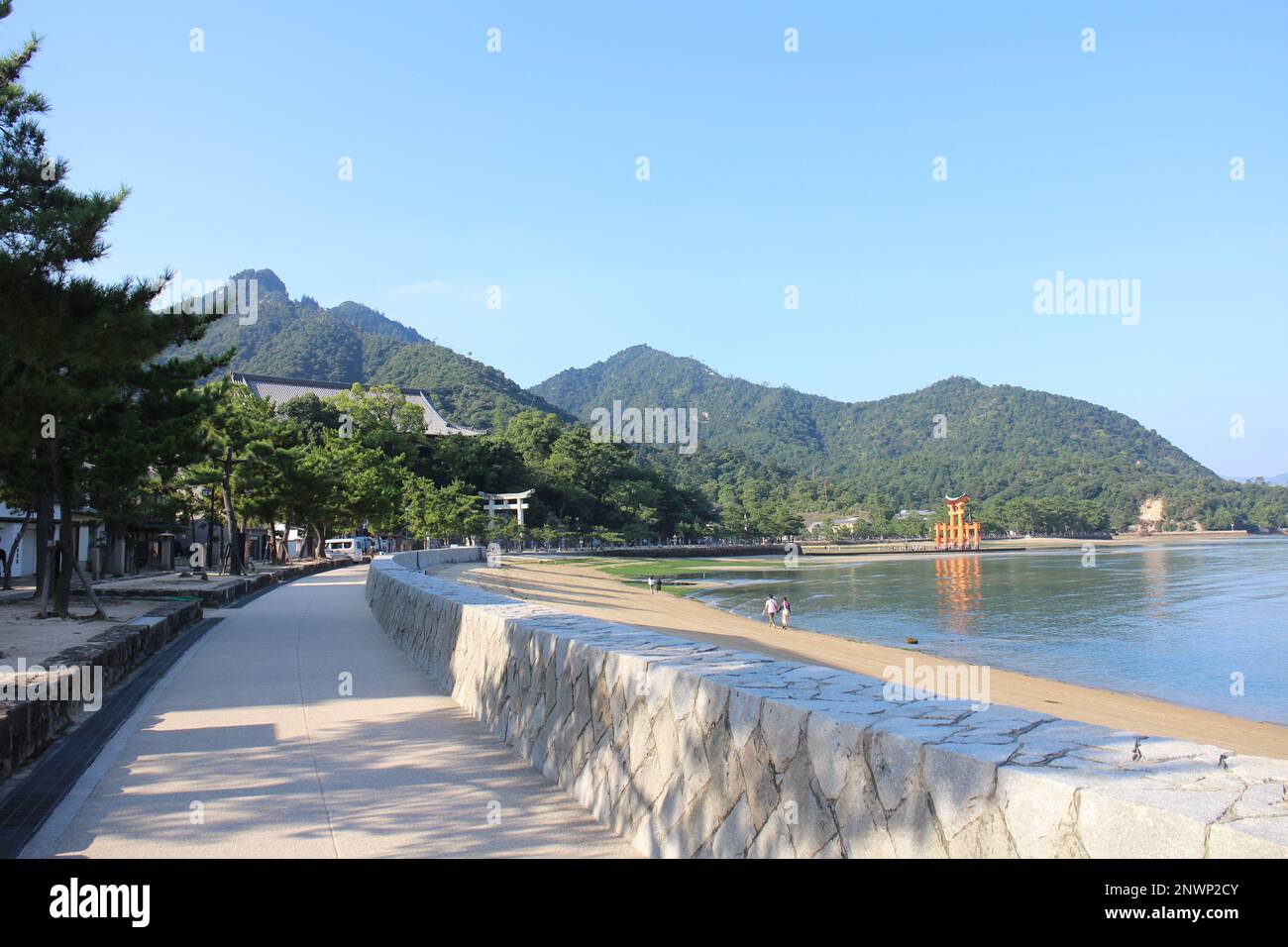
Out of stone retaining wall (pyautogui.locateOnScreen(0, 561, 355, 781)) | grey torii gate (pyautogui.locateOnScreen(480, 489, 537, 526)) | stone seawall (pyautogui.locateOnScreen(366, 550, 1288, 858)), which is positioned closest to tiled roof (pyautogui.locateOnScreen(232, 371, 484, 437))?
grey torii gate (pyautogui.locateOnScreen(480, 489, 537, 526))

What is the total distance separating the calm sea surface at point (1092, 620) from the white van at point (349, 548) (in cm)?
2193

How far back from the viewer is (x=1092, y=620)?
32.7 m

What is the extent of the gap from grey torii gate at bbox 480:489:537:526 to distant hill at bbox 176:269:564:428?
144 feet

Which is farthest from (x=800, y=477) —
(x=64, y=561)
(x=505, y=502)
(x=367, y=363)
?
(x=64, y=561)

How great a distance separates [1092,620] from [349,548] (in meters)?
50.3

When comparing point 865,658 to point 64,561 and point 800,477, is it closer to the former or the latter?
point 64,561

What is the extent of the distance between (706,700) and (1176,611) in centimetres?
3692

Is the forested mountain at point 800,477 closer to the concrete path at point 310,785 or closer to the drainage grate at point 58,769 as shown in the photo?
the drainage grate at point 58,769

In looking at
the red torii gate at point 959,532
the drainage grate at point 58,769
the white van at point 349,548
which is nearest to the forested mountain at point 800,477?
the red torii gate at point 959,532

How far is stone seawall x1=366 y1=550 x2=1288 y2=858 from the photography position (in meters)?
2.43

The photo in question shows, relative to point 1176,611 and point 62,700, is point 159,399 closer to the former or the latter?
point 62,700

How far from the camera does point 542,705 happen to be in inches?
245

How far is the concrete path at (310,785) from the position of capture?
475cm
